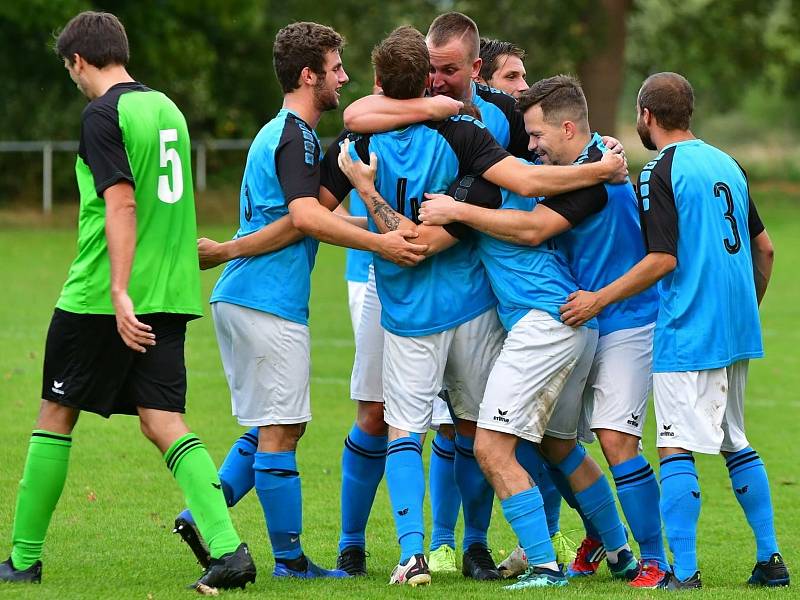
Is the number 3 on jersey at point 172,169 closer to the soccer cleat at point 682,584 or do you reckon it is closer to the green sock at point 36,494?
the green sock at point 36,494

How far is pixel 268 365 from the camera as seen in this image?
593 centimetres

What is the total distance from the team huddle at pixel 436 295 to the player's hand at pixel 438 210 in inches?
0.5

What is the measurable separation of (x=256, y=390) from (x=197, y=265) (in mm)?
636

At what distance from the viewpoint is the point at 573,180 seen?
570 centimetres

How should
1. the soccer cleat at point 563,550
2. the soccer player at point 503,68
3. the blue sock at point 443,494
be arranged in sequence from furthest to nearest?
the soccer player at point 503,68
the soccer cleat at point 563,550
the blue sock at point 443,494

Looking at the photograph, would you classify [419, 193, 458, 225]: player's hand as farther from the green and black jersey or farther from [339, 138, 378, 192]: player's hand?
the green and black jersey

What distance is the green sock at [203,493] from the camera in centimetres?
541

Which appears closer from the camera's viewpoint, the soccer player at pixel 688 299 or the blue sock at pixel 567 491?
the soccer player at pixel 688 299

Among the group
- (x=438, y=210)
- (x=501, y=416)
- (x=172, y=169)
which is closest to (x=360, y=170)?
(x=438, y=210)

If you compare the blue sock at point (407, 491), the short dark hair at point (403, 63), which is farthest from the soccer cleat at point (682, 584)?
the short dark hair at point (403, 63)

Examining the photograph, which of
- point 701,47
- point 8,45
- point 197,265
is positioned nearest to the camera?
point 197,265

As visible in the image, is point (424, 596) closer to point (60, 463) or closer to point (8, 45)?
point (60, 463)

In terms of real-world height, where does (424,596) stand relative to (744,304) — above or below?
below

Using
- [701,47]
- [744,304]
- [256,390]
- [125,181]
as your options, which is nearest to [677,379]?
[744,304]
